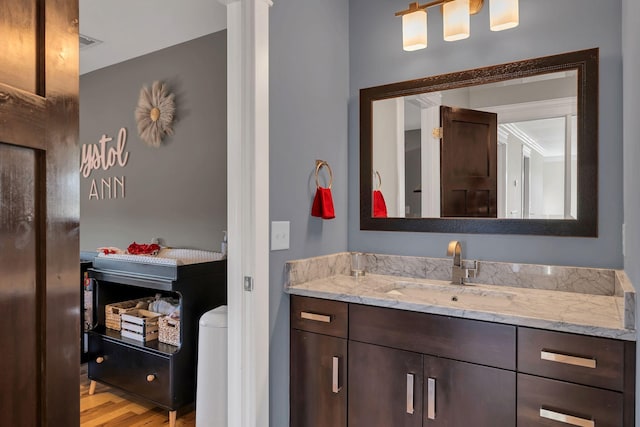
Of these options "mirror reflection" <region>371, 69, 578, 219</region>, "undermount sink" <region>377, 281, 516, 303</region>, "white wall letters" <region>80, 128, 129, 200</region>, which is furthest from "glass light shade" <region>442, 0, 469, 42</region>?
"white wall letters" <region>80, 128, 129, 200</region>

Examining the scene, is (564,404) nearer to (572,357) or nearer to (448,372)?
(572,357)

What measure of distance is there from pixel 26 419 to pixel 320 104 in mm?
1688

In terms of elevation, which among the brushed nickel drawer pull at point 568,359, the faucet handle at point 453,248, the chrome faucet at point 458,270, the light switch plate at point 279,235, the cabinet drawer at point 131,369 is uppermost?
the light switch plate at point 279,235

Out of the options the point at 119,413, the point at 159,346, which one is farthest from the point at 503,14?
the point at 119,413

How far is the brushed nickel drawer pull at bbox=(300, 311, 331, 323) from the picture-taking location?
69.2 inches

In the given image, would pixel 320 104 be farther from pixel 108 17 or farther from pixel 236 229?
pixel 108 17

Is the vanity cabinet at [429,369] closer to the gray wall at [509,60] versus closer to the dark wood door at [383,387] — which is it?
the dark wood door at [383,387]

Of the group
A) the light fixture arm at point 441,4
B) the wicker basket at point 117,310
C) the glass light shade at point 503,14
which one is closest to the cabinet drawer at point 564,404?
the glass light shade at point 503,14

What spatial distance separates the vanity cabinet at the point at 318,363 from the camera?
1726 millimetres

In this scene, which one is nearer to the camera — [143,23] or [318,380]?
[318,380]

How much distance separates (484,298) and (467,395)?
1.64ft

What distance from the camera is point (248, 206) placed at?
1669 mm

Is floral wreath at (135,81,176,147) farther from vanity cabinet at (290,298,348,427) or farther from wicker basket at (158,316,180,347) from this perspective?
vanity cabinet at (290,298,348,427)

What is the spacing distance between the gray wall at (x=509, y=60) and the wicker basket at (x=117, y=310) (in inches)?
61.5
